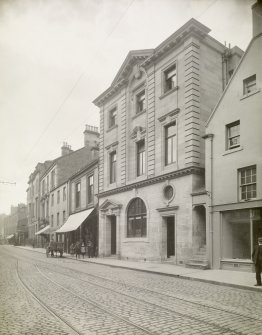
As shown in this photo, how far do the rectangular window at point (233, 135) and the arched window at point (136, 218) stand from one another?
26.6 ft

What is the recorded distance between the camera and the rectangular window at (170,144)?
2103cm

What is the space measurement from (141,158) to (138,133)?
1695 millimetres

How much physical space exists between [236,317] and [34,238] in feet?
176

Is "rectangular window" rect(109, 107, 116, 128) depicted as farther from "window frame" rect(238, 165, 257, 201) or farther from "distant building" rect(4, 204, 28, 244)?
"distant building" rect(4, 204, 28, 244)

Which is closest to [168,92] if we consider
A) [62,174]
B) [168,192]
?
Result: [168,192]

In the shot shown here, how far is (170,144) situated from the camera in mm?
21422

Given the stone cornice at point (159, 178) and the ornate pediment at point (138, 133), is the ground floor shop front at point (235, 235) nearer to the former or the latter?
the stone cornice at point (159, 178)

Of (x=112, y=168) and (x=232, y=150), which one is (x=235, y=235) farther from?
(x=112, y=168)

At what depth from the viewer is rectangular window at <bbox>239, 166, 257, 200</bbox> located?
50.6 ft

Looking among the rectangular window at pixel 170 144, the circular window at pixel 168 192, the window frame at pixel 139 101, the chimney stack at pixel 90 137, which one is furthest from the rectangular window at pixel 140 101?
the chimney stack at pixel 90 137

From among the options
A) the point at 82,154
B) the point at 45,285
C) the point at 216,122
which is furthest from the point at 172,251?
the point at 82,154

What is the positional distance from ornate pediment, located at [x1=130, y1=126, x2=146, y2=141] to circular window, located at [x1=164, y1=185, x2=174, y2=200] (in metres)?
4.53

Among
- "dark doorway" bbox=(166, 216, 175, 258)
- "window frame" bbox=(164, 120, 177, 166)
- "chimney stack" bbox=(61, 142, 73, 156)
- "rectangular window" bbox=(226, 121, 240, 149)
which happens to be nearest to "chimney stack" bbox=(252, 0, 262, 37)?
"rectangular window" bbox=(226, 121, 240, 149)

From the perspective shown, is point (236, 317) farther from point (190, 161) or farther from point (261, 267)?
point (190, 161)
